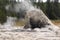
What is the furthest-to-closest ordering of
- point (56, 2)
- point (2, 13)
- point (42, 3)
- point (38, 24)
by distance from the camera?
point (56, 2)
point (42, 3)
point (2, 13)
point (38, 24)

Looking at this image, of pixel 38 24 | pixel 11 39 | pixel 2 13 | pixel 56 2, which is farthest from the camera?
pixel 56 2

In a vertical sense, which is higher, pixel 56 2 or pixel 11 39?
pixel 11 39

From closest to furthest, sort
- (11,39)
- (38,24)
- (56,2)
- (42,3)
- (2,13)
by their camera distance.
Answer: (11,39), (38,24), (2,13), (42,3), (56,2)

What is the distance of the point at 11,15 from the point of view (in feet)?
77.6

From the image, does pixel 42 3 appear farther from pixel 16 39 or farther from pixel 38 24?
pixel 16 39

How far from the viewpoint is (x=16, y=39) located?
5.96 meters

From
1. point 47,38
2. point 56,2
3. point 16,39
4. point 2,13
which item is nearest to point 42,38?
point 47,38

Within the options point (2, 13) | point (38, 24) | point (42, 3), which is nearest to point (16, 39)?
point (38, 24)

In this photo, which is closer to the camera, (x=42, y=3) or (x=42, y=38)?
(x=42, y=38)

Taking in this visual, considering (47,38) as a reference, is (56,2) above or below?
below

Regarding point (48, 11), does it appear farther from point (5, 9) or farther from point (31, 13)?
point (31, 13)

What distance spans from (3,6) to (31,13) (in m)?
13.5

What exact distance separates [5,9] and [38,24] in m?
14.1

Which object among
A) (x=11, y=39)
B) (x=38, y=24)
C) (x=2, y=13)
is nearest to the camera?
(x=11, y=39)
